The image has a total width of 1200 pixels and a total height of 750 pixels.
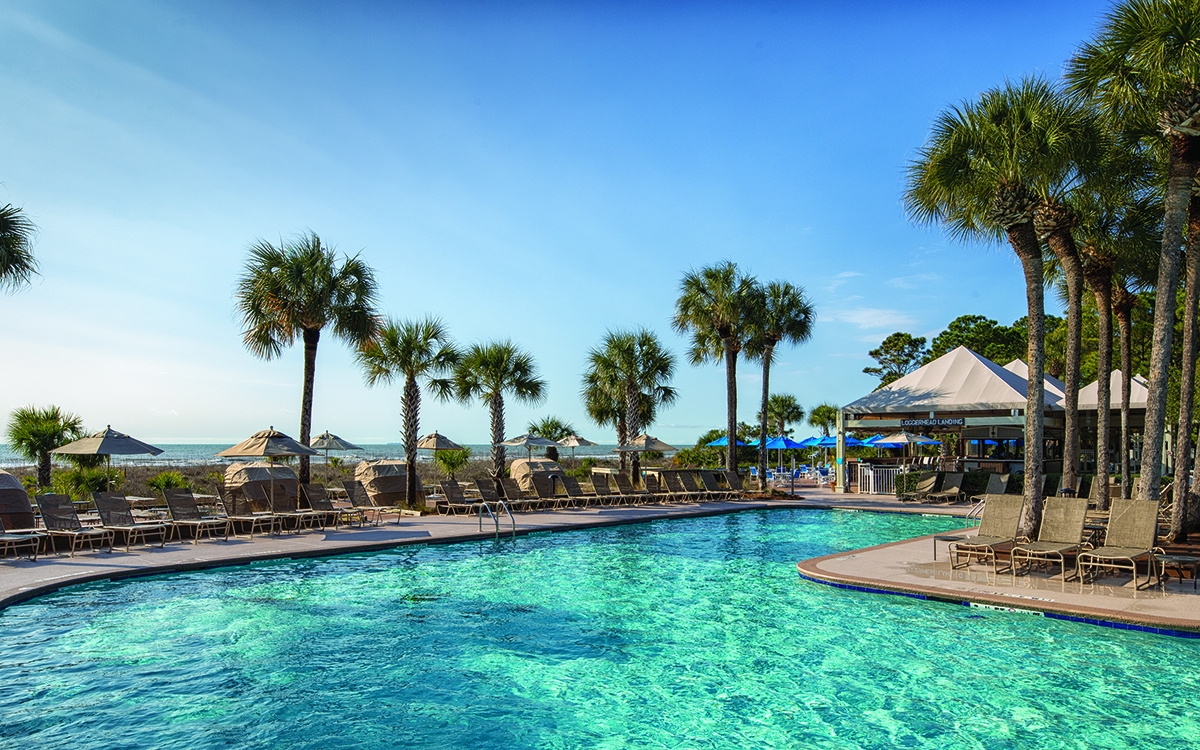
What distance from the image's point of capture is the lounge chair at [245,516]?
1480 centimetres

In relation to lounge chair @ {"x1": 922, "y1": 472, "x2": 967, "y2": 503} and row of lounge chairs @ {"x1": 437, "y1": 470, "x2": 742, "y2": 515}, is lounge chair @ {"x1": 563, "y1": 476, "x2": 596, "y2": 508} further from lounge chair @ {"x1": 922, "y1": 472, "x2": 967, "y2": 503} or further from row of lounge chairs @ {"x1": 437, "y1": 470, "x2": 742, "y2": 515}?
lounge chair @ {"x1": 922, "y1": 472, "x2": 967, "y2": 503}

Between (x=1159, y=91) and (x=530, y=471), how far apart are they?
18026mm

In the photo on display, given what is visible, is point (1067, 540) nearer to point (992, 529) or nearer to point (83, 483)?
point (992, 529)

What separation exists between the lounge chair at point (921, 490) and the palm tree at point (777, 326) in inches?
246

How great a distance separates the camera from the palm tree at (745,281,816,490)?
96.9ft

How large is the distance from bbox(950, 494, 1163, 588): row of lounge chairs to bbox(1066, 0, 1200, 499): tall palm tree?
1.63m

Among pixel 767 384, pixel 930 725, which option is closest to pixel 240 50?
pixel 930 725

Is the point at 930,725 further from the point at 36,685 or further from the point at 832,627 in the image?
the point at 36,685

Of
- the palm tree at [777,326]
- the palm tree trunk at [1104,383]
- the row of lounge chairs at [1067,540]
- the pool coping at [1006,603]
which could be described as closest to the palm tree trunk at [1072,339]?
the palm tree trunk at [1104,383]

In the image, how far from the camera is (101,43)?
41.8ft

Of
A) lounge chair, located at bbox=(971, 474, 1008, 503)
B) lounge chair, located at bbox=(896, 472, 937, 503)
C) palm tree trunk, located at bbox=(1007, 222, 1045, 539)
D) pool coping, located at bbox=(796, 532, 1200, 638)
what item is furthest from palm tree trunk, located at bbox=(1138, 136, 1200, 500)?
lounge chair, located at bbox=(896, 472, 937, 503)

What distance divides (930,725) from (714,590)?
16.7ft

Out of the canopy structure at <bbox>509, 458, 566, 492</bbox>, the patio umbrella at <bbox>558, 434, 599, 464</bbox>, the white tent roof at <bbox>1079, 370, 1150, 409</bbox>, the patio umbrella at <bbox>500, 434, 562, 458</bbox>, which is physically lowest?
the canopy structure at <bbox>509, 458, 566, 492</bbox>

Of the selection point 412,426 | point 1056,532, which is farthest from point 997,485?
point 412,426
